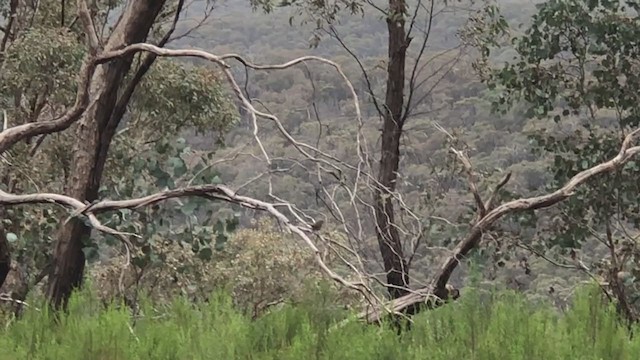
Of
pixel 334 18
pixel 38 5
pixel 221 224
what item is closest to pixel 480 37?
pixel 334 18

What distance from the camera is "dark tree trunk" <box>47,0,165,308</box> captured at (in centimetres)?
288

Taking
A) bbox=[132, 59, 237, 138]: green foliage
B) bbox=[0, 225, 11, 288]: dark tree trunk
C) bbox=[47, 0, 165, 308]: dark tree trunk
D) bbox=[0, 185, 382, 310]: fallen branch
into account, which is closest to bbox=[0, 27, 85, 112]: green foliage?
bbox=[132, 59, 237, 138]: green foliage

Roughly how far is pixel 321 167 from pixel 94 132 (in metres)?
1.05

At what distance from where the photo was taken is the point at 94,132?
299cm

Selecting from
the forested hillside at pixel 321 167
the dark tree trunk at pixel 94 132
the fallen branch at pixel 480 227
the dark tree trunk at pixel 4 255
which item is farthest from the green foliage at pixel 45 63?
the fallen branch at pixel 480 227

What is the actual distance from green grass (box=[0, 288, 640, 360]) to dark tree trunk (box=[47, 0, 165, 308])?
128 cm

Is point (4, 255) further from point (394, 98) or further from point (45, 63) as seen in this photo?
point (45, 63)

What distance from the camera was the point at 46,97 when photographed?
Result: 267 inches

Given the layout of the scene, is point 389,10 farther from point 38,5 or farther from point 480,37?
point 38,5

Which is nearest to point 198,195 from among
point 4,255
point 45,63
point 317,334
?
point 4,255

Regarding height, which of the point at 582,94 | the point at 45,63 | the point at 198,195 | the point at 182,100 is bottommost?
the point at 198,195

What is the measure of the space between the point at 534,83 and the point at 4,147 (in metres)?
3.02

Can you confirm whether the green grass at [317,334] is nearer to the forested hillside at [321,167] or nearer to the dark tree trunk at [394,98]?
the forested hillside at [321,167]

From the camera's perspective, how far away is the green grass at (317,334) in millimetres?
1325
